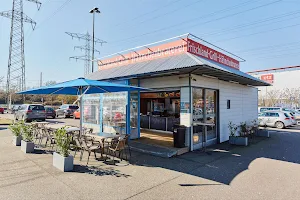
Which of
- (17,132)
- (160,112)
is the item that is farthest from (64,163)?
(160,112)

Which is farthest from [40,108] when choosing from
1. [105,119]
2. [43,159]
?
[43,159]

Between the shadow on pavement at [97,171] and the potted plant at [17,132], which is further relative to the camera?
the potted plant at [17,132]

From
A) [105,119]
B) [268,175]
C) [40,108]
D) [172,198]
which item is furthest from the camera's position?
[40,108]

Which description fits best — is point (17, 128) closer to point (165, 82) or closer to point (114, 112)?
point (114, 112)

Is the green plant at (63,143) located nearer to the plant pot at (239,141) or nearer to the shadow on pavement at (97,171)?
the shadow on pavement at (97,171)

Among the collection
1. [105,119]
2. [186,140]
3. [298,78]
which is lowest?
[186,140]

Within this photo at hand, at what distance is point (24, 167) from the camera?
517cm

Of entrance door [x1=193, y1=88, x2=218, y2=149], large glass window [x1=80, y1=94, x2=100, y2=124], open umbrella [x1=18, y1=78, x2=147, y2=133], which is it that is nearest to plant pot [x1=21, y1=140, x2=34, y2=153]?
open umbrella [x1=18, y1=78, x2=147, y2=133]

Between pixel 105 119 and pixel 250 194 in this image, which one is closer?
pixel 250 194

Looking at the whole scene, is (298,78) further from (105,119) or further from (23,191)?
(23,191)

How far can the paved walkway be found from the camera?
383cm

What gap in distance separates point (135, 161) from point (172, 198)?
245cm

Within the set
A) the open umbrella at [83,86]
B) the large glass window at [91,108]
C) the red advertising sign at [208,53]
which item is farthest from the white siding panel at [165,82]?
the large glass window at [91,108]

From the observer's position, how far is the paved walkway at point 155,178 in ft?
12.6
